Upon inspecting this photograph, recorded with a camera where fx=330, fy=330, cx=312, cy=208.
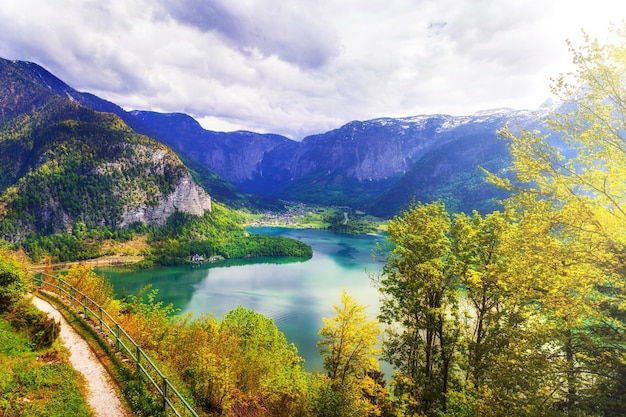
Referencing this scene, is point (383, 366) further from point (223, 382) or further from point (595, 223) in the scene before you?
point (595, 223)

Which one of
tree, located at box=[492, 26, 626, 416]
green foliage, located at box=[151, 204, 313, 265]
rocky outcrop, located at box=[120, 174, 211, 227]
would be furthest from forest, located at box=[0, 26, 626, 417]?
rocky outcrop, located at box=[120, 174, 211, 227]

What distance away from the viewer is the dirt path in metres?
9.58

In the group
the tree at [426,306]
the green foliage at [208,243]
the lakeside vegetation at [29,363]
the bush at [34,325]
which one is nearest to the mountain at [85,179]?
the green foliage at [208,243]

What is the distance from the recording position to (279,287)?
8669 centimetres

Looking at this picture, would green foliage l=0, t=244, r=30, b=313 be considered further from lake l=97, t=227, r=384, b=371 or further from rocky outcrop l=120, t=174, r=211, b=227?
rocky outcrop l=120, t=174, r=211, b=227

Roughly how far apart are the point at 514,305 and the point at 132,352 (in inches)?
615

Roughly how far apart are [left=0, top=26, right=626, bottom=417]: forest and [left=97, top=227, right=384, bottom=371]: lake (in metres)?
25.4

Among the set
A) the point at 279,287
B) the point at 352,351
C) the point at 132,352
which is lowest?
the point at 279,287

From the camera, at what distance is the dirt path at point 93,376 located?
9578mm

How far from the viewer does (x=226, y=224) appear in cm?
17850

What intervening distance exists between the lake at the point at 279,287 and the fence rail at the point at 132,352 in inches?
1172

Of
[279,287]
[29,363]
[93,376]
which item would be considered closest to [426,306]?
[93,376]

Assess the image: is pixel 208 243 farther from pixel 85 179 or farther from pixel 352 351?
pixel 352 351

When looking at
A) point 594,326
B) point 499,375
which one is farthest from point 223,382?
point 594,326
